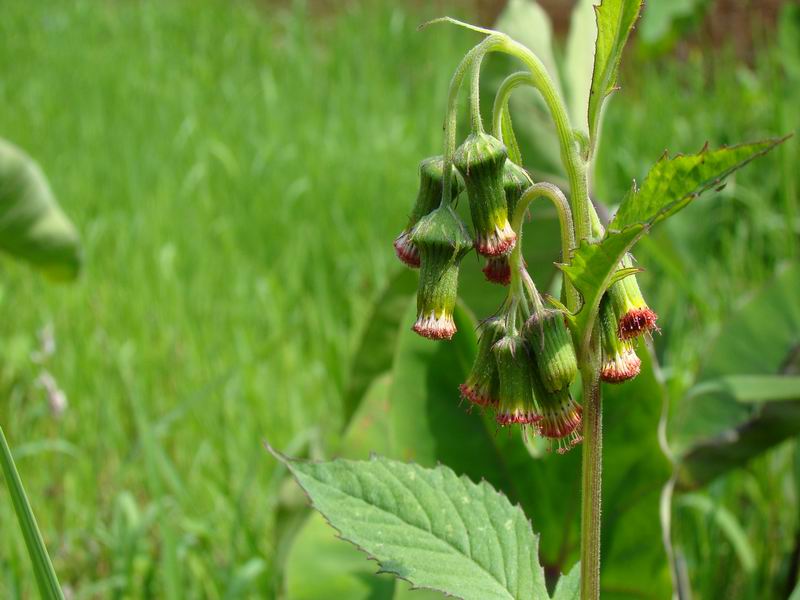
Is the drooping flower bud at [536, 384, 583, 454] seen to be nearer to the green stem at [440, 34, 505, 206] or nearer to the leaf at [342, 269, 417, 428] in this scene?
the green stem at [440, 34, 505, 206]

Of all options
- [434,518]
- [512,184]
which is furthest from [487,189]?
[434,518]

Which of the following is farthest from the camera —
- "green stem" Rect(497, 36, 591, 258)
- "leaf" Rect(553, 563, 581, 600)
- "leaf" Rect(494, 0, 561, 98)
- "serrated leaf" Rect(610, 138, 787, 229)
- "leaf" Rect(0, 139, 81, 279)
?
"leaf" Rect(0, 139, 81, 279)

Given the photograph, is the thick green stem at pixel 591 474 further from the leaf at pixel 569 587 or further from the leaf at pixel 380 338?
the leaf at pixel 380 338

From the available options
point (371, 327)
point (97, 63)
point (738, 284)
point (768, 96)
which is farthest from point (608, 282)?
point (97, 63)

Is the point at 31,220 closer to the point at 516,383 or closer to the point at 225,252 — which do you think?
the point at 225,252

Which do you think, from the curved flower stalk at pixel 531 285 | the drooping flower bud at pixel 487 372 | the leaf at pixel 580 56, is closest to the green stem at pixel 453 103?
the curved flower stalk at pixel 531 285

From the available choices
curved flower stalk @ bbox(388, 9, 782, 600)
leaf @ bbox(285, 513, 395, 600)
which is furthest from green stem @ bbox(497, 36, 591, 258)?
leaf @ bbox(285, 513, 395, 600)
